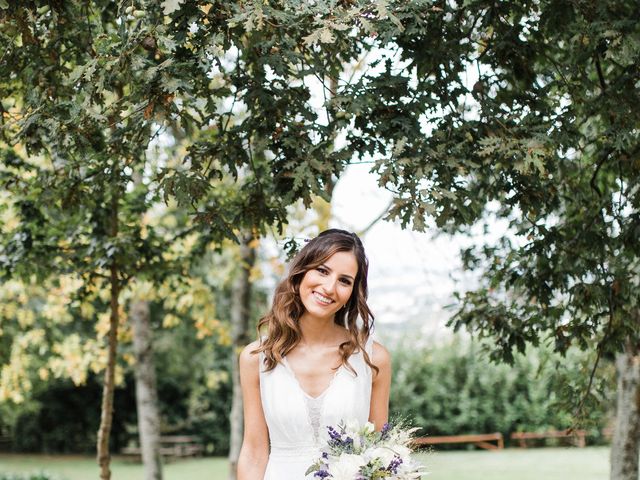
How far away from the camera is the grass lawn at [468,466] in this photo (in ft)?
58.8

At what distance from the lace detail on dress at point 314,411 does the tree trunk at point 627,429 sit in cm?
426

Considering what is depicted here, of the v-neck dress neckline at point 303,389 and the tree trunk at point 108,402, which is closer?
the v-neck dress neckline at point 303,389

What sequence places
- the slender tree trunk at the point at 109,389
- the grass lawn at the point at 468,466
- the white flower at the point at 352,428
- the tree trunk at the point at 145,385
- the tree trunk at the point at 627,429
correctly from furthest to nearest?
the grass lawn at the point at 468,466 < the tree trunk at the point at 145,385 < the tree trunk at the point at 627,429 < the slender tree trunk at the point at 109,389 < the white flower at the point at 352,428

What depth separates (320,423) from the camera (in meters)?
3.67

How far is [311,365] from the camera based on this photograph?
3756 millimetres

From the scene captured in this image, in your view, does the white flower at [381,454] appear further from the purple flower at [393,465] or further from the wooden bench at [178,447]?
the wooden bench at [178,447]

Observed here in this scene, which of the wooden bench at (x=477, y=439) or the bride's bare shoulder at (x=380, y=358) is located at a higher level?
the bride's bare shoulder at (x=380, y=358)

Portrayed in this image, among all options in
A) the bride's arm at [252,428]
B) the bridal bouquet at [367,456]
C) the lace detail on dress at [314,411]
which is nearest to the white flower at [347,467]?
the bridal bouquet at [367,456]

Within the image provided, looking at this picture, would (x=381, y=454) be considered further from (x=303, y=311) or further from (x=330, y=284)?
(x=303, y=311)

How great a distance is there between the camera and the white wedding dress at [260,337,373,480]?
144 inches

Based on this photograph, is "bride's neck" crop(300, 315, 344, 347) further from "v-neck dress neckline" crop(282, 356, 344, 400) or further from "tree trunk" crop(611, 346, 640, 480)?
"tree trunk" crop(611, 346, 640, 480)

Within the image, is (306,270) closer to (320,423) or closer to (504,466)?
(320,423)

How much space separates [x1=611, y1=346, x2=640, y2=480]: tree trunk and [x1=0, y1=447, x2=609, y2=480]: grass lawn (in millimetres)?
9414

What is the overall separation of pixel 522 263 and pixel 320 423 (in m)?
2.08
